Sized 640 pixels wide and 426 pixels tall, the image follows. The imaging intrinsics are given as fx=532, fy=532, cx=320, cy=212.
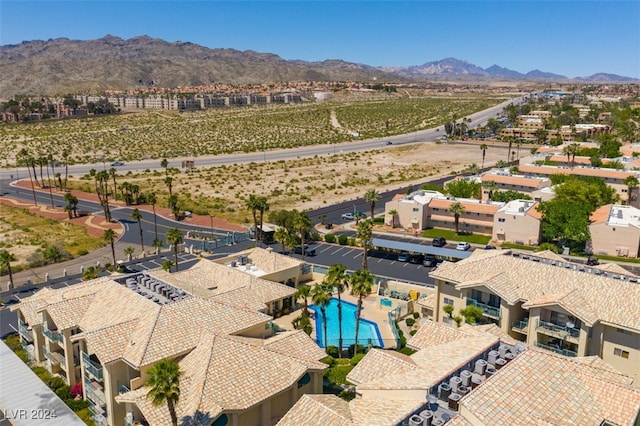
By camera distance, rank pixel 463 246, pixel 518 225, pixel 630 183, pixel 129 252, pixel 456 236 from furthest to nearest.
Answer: pixel 630 183 → pixel 456 236 → pixel 518 225 → pixel 463 246 → pixel 129 252

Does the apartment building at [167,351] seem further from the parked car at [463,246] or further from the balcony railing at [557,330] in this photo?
the parked car at [463,246]

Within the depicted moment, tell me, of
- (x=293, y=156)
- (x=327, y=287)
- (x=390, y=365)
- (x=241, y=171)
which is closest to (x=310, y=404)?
(x=390, y=365)

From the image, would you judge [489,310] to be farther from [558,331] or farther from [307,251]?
[307,251]

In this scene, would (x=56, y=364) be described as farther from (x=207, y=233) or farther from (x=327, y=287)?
(x=207, y=233)

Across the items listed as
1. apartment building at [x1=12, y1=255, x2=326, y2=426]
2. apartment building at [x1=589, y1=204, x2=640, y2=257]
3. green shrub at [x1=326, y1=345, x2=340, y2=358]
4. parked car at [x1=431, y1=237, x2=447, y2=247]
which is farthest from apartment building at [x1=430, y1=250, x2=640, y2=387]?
apartment building at [x1=589, y1=204, x2=640, y2=257]

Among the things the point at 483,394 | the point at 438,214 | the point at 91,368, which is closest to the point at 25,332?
the point at 91,368

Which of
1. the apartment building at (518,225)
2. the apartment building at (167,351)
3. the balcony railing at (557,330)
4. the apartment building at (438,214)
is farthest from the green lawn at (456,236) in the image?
the apartment building at (167,351)
